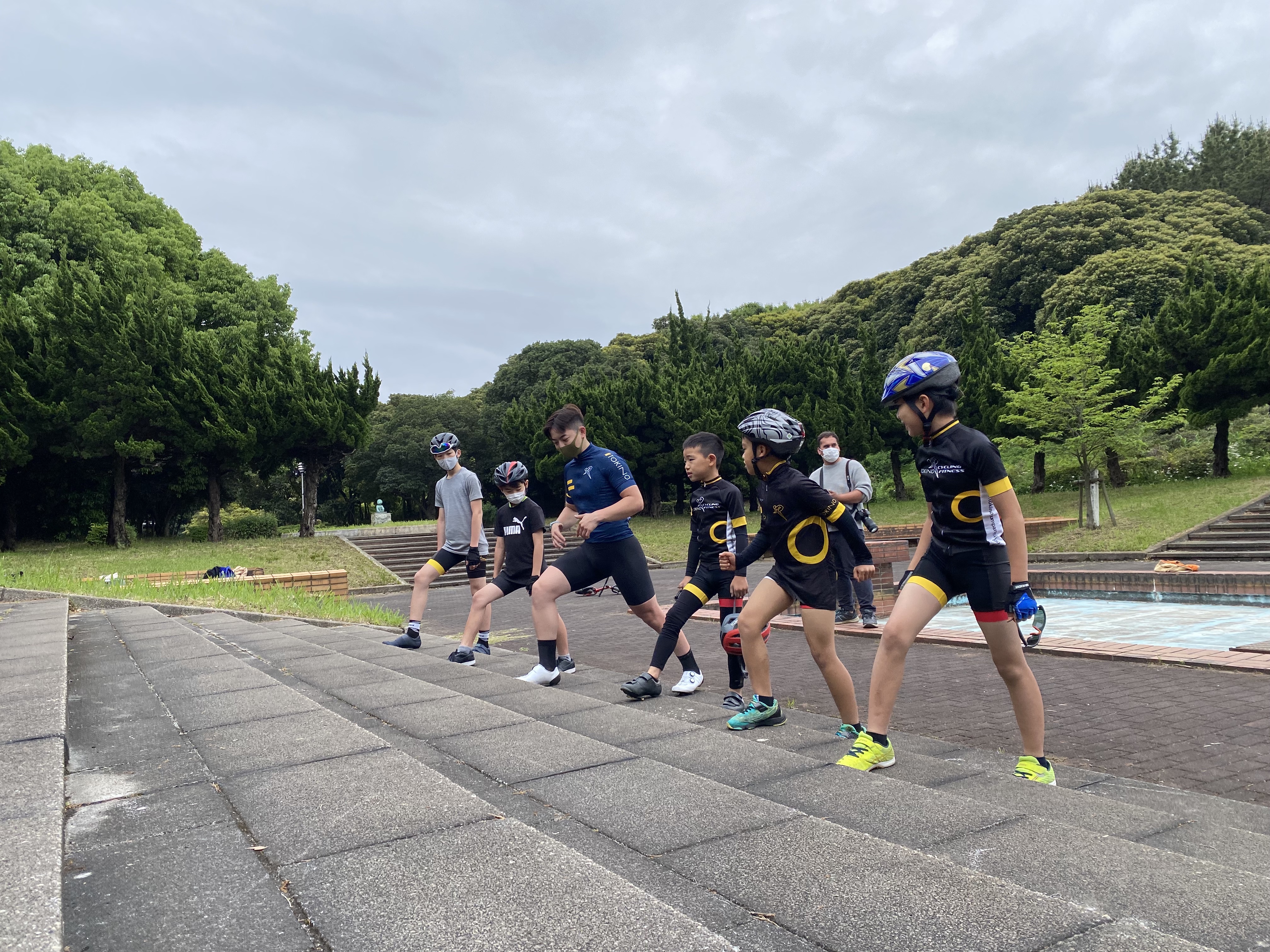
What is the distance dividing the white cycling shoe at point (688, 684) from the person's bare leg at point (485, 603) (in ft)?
7.31

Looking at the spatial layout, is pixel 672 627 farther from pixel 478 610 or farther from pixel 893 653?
pixel 478 610

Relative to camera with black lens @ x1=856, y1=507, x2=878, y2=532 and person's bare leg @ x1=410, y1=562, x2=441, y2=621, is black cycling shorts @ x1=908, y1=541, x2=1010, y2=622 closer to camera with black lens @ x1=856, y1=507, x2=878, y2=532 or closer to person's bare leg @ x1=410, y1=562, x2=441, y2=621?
camera with black lens @ x1=856, y1=507, x2=878, y2=532

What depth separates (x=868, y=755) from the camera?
3689mm

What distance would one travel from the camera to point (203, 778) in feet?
9.95

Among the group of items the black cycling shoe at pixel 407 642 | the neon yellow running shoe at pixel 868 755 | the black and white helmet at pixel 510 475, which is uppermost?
the black and white helmet at pixel 510 475

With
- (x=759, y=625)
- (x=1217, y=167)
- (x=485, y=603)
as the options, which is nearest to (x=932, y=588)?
(x=759, y=625)

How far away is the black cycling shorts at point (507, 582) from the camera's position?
304 inches

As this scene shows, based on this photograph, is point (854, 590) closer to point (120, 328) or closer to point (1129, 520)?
point (1129, 520)

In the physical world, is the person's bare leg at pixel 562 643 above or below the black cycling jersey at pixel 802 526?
below

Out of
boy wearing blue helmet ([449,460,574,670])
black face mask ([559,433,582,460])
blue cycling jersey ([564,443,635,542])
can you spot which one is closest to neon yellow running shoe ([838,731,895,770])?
blue cycling jersey ([564,443,635,542])

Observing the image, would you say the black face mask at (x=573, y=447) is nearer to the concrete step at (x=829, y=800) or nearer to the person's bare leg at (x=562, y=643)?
the person's bare leg at (x=562, y=643)

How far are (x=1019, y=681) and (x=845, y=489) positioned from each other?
5.21 metres

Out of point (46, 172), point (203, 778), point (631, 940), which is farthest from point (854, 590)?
point (46, 172)

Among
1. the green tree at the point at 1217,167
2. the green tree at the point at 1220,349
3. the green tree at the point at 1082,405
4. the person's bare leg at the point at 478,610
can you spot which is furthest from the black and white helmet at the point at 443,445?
the green tree at the point at 1217,167
